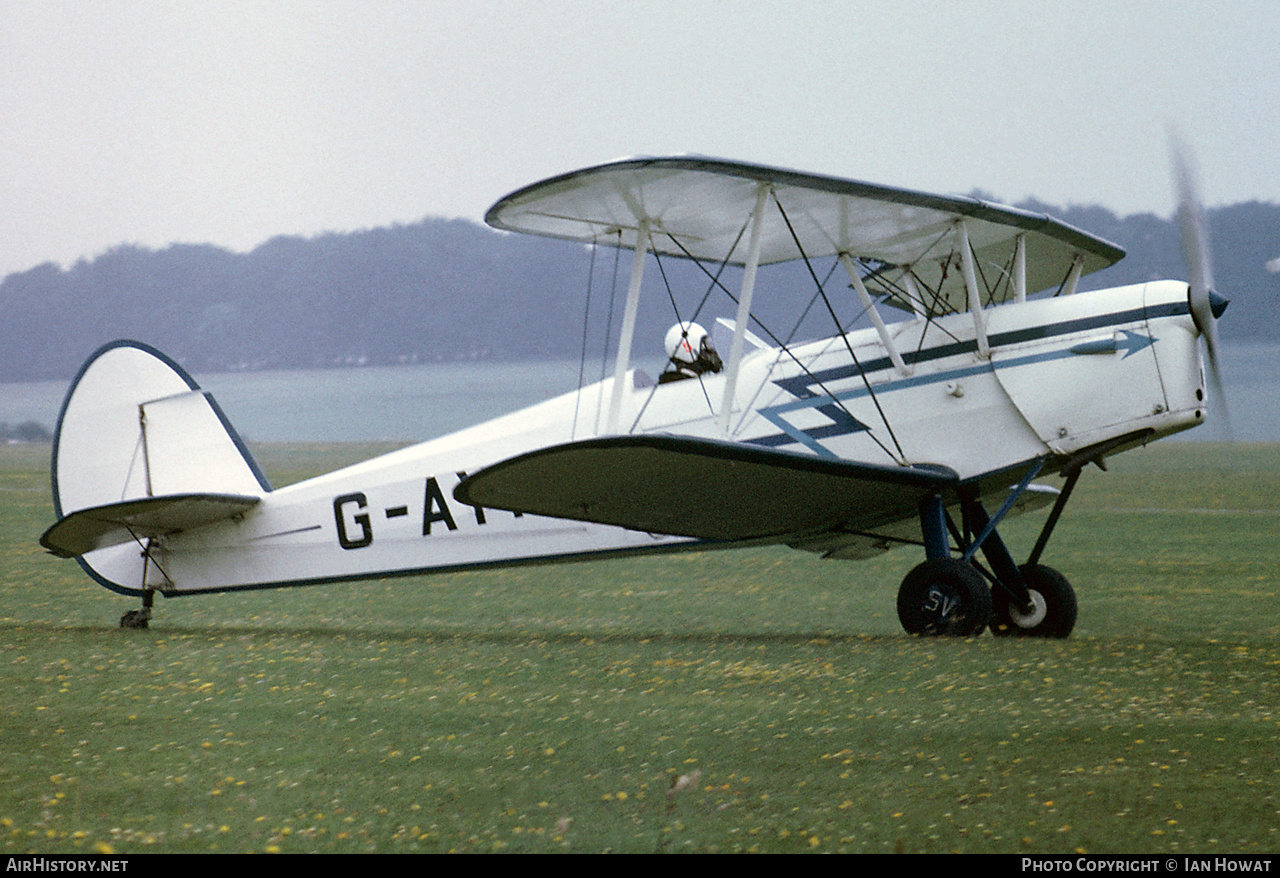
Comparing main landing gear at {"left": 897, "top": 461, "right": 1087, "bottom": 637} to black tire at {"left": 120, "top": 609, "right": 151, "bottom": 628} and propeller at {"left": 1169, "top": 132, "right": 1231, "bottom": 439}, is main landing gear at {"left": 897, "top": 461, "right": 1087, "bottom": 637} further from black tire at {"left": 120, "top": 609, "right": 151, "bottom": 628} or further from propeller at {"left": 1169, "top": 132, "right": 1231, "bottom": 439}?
black tire at {"left": 120, "top": 609, "right": 151, "bottom": 628}

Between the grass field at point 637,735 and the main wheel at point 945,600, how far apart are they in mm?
181

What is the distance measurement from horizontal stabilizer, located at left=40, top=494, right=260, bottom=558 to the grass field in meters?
0.68

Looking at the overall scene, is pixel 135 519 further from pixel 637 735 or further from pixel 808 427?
pixel 637 735

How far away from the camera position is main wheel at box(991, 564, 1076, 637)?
8359mm

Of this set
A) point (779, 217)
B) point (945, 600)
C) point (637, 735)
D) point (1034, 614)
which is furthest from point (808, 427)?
point (637, 735)

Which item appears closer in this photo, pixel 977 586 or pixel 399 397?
pixel 977 586

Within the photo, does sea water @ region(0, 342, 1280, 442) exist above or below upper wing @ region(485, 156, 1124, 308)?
below

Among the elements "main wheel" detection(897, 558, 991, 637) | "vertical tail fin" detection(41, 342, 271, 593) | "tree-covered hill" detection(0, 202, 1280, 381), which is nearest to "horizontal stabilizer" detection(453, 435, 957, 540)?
"main wheel" detection(897, 558, 991, 637)

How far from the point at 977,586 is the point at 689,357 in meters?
2.67

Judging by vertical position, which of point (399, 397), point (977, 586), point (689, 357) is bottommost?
point (399, 397)

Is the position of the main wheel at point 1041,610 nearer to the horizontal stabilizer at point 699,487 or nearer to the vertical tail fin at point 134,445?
the horizontal stabilizer at point 699,487

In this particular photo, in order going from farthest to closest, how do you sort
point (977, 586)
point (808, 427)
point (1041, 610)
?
point (1041, 610) → point (808, 427) → point (977, 586)

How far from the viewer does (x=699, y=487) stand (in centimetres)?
748
